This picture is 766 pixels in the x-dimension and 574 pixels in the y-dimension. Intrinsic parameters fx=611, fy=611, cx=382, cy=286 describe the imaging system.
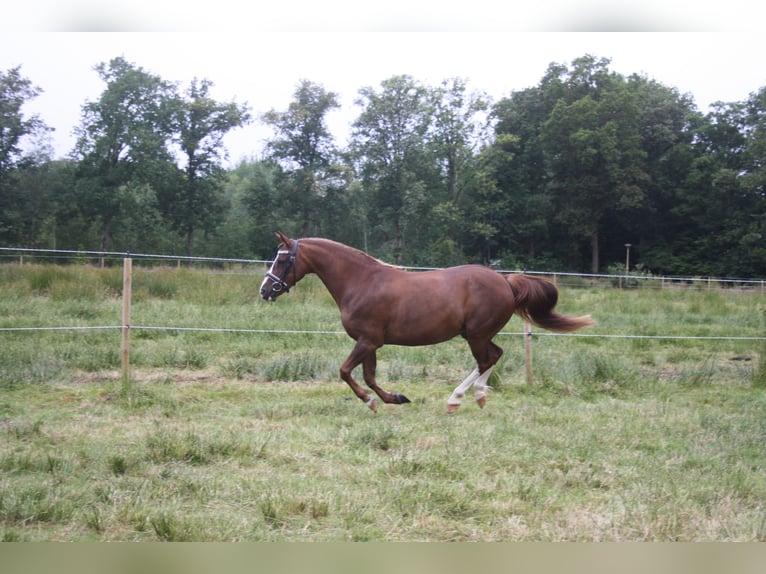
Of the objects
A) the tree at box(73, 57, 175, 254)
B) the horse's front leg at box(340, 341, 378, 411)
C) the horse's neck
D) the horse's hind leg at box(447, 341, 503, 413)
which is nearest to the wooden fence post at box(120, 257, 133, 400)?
the horse's neck

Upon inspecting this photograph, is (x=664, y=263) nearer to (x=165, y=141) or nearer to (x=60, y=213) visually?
(x=165, y=141)

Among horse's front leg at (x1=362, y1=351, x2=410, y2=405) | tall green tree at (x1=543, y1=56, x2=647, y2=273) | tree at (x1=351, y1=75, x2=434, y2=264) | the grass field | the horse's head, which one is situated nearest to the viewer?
the grass field

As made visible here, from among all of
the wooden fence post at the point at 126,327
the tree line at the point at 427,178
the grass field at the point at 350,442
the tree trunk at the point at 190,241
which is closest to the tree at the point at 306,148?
the tree line at the point at 427,178

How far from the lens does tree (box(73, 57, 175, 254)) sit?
3506 cm

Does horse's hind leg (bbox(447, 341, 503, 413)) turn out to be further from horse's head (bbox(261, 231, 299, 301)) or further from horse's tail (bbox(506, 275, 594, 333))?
horse's head (bbox(261, 231, 299, 301))

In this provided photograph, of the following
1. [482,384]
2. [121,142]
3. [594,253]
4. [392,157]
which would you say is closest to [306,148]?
[392,157]

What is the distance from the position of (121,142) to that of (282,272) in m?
35.8

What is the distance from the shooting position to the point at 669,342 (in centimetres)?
1152

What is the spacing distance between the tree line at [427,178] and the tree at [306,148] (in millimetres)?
73

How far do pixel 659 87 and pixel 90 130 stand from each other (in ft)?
135

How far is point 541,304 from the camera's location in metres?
6.43

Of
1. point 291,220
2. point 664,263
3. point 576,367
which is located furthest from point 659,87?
point 576,367

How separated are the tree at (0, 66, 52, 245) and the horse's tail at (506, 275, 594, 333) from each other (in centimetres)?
3010

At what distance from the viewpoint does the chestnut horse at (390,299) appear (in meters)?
5.95
